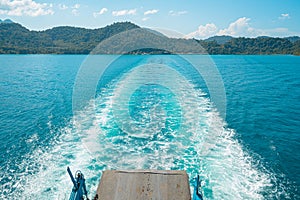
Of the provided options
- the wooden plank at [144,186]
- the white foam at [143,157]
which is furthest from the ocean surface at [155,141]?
the wooden plank at [144,186]

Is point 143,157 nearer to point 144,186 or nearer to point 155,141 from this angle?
point 155,141

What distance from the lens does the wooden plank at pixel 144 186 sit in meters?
6.57

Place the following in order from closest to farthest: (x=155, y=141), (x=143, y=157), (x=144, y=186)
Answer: (x=144, y=186) → (x=143, y=157) → (x=155, y=141)

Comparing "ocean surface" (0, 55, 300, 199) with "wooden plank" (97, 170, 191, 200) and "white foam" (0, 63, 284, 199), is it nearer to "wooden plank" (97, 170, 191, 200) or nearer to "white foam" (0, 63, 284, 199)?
"white foam" (0, 63, 284, 199)

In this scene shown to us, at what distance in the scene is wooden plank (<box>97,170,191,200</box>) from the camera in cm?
657

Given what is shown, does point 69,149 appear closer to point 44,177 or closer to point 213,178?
point 44,177

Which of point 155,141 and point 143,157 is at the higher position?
point 155,141

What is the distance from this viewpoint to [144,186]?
6914mm

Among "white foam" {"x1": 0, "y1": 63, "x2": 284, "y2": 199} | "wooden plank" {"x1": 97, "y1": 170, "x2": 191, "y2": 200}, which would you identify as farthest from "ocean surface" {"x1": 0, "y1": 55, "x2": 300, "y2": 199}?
"wooden plank" {"x1": 97, "y1": 170, "x2": 191, "y2": 200}

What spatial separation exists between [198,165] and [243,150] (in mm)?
3971

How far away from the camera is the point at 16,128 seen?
1766cm

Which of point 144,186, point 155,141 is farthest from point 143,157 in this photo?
point 144,186

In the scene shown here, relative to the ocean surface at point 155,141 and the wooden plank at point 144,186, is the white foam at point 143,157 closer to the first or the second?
the ocean surface at point 155,141

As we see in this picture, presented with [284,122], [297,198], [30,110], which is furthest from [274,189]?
[30,110]
